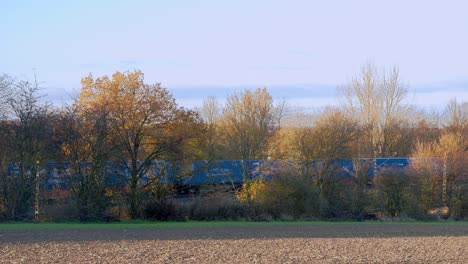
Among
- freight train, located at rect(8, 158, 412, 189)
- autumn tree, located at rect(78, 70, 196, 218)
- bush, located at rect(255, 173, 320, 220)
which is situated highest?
autumn tree, located at rect(78, 70, 196, 218)

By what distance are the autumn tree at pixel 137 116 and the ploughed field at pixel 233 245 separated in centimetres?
923

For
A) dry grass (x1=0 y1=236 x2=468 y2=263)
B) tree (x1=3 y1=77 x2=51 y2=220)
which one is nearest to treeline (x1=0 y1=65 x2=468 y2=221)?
tree (x1=3 y1=77 x2=51 y2=220)

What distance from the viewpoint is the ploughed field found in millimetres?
12938

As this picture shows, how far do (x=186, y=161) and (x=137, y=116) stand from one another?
3.41m

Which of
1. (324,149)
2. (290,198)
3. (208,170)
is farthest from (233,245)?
(324,149)

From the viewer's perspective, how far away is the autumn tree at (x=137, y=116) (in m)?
29.4

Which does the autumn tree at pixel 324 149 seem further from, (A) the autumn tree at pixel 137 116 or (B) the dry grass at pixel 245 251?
(B) the dry grass at pixel 245 251

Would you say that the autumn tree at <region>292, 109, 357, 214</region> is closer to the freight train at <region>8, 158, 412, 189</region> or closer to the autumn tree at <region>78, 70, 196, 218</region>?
the freight train at <region>8, 158, 412, 189</region>

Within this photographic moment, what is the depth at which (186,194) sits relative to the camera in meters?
33.7

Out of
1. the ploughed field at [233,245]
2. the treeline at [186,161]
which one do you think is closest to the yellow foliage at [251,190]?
the treeline at [186,161]

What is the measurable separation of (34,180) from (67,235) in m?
8.90

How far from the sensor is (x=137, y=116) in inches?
1186

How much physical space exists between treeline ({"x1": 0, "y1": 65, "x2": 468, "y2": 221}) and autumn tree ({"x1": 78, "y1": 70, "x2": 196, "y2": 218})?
0.17 ft

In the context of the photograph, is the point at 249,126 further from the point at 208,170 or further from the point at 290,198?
the point at 290,198
